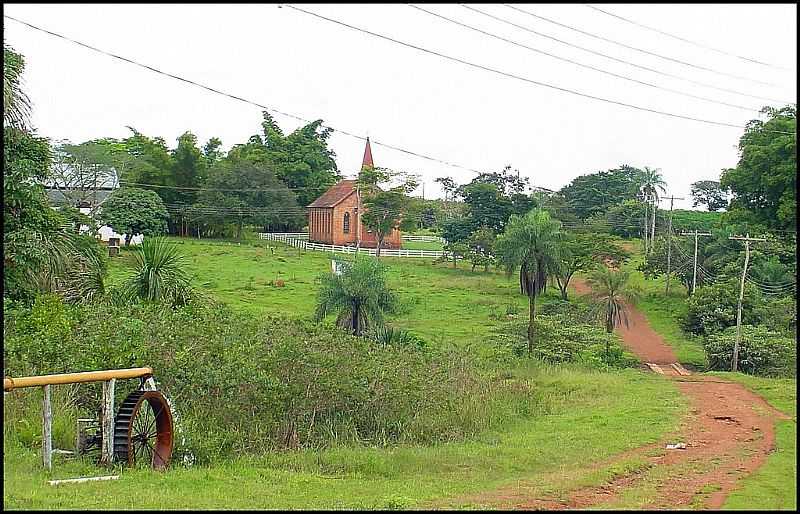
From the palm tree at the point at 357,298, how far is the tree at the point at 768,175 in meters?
13.0

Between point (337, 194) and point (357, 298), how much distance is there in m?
33.2

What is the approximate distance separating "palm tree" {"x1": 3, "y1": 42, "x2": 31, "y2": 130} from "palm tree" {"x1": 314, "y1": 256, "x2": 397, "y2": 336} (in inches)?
443

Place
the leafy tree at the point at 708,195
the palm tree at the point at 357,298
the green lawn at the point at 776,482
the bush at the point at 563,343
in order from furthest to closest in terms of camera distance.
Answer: the leafy tree at the point at 708,195 < the bush at the point at 563,343 < the palm tree at the point at 357,298 < the green lawn at the point at 776,482

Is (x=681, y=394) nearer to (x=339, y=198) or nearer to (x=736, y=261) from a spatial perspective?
(x=736, y=261)

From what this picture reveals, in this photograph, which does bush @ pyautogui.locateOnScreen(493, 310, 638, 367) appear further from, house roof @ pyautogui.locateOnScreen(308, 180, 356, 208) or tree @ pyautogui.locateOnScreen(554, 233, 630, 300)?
house roof @ pyautogui.locateOnScreen(308, 180, 356, 208)

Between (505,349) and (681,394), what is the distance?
788cm

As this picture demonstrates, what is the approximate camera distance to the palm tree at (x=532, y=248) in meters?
30.1

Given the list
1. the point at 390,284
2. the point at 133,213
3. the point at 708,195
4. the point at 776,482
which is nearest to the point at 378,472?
the point at 776,482

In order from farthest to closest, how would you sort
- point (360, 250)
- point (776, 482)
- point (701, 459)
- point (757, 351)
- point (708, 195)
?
point (708, 195) → point (360, 250) → point (757, 351) → point (701, 459) → point (776, 482)

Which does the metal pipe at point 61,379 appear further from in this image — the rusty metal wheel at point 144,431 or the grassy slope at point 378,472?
the grassy slope at point 378,472

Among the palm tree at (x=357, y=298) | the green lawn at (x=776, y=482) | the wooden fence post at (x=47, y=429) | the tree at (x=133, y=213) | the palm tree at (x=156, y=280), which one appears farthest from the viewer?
the tree at (x=133, y=213)

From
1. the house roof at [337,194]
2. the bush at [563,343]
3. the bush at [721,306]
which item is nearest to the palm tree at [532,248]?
the bush at [563,343]

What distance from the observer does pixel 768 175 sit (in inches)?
1184

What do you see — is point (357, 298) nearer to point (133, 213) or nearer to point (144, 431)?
point (144, 431)
